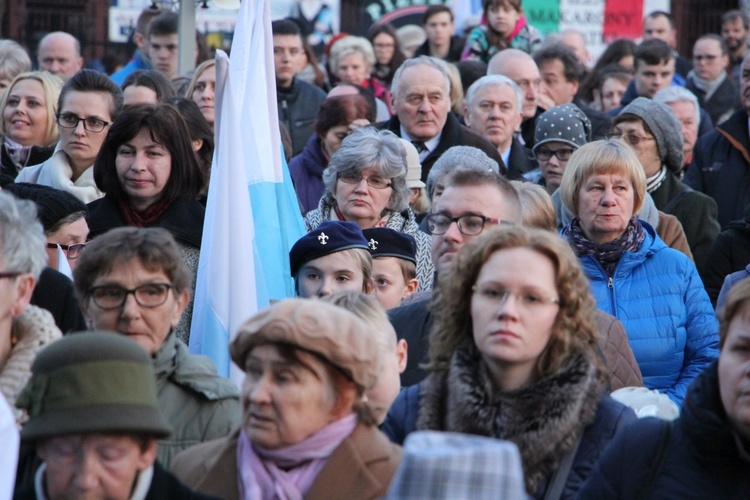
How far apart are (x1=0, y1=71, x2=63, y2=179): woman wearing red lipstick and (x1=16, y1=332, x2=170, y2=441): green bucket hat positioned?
200 inches

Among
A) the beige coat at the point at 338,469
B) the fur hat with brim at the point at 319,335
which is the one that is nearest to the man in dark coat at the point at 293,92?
the beige coat at the point at 338,469

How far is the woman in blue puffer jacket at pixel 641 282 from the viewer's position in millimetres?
6637

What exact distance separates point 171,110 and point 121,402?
10.7ft

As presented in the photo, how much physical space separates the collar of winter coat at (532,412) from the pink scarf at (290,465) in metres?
0.52

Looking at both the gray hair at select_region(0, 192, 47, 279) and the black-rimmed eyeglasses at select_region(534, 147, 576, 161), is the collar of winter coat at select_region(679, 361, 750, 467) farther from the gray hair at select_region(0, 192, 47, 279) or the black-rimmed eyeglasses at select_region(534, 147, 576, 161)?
the black-rimmed eyeglasses at select_region(534, 147, 576, 161)

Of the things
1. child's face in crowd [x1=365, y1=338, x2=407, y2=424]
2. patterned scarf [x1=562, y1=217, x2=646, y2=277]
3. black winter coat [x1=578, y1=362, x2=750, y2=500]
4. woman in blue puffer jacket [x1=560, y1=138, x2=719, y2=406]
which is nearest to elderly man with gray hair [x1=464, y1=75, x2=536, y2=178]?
woman in blue puffer jacket [x1=560, y1=138, x2=719, y2=406]

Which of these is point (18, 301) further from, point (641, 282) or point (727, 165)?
point (727, 165)

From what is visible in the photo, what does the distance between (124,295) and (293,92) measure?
6791mm

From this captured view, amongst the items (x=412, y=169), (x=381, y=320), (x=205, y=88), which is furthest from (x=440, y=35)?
(x=381, y=320)

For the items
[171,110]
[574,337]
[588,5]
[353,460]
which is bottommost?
[353,460]

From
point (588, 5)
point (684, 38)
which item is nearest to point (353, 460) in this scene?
point (588, 5)

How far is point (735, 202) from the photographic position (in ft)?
32.1

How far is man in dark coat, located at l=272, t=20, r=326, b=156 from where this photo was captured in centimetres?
1126

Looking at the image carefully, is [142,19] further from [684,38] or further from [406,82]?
[684,38]
